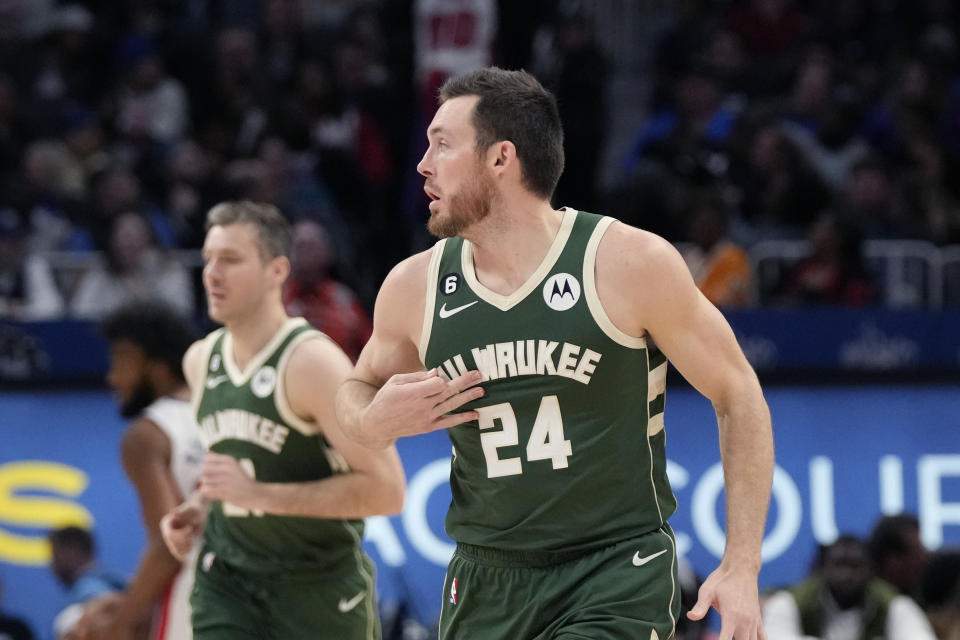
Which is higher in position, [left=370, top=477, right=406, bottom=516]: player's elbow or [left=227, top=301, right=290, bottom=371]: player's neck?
[left=227, top=301, right=290, bottom=371]: player's neck

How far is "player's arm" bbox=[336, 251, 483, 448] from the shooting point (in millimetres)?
4180

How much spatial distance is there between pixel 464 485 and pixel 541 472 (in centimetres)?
28

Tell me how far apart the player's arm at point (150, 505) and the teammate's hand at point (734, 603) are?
2938 mm

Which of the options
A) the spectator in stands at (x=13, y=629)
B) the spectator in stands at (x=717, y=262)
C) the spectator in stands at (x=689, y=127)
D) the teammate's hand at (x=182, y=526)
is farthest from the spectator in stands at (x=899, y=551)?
the spectator in stands at (x=13, y=629)

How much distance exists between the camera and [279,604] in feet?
18.5

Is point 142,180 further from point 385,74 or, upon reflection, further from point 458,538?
point 458,538

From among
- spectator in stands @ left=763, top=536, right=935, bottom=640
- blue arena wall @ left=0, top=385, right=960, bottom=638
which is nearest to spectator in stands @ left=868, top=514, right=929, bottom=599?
spectator in stands @ left=763, top=536, right=935, bottom=640

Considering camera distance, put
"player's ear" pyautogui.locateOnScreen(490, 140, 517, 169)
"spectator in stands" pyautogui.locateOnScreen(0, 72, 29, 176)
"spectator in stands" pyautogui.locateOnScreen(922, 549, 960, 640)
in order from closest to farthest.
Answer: "player's ear" pyautogui.locateOnScreen(490, 140, 517, 169)
"spectator in stands" pyautogui.locateOnScreen(922, 549, 960, 640)
"spectator in stands" pyautogui.locateOnScreen(0, 72, 29, 176)

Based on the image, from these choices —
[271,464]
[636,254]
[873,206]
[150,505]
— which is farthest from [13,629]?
[873,206]

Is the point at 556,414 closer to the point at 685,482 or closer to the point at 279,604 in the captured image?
the point at 279,604

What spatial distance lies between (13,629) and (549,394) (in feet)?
19.8

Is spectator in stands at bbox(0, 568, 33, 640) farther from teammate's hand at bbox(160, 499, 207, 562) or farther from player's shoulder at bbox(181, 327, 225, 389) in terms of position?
teammate's hand at bbox(160, 499, 207, 562)

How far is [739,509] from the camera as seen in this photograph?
4.09 metres

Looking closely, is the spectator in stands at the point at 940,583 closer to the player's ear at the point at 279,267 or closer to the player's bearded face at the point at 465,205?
the player's ear at the point at 279,267
